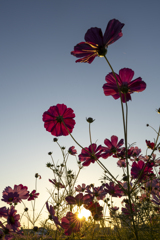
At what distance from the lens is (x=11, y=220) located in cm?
137

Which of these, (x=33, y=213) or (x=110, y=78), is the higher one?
(x=110, y=78)

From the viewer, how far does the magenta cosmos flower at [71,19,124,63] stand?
0.77 metres

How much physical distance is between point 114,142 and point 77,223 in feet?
2.37

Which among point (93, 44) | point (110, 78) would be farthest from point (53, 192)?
point (93, 44)

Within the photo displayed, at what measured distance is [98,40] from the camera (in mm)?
814

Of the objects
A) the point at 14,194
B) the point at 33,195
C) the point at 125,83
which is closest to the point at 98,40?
the point at 125,83

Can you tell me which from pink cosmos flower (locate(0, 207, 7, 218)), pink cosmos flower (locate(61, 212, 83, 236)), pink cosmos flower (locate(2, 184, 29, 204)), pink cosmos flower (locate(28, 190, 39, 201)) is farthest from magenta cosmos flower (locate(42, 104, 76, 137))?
pink cosmos flower (locate(28, 190, 39, 201))

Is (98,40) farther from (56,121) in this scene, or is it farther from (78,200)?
(78,200)

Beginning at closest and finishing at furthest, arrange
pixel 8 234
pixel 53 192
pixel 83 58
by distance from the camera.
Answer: pixel 83 58
pixel 8 234
pixel 53 192

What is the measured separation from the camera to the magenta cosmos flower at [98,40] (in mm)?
773

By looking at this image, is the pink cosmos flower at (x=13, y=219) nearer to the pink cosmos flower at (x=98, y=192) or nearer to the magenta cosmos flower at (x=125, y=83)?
the pink cosmos flower at (x=98, y=192)

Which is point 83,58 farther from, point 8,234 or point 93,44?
point 8,234

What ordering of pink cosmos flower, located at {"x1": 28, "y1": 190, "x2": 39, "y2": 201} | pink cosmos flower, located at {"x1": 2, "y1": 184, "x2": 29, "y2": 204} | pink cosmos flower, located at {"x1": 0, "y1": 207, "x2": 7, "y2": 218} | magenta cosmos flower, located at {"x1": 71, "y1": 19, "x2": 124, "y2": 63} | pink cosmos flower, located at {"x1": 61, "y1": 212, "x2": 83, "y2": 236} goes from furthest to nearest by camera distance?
pink cosmos flower, located at {"x1": 28, "y1": 190, "x2": 39, "y2": 201}, pink cosmos flower, located at {"x1": 2, "y1": 184, "x2": 29, "y2": 204}, pink cosmos flower, located at {"x1": 0, "y1": 207, "x2": 7, "y2": 218}, pink cosmos flower, located at {"x1": 61, "y1": 212, "x2": 83, "y2": 236}, magenta cosmos flower, located at {"x1": 71, "y1": 19, "x2": 124, "y2": 63}

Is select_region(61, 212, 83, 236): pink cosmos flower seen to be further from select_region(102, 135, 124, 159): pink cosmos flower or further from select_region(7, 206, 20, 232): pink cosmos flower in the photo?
select_region(102, 135, 124, 159): pink cosmos flower
